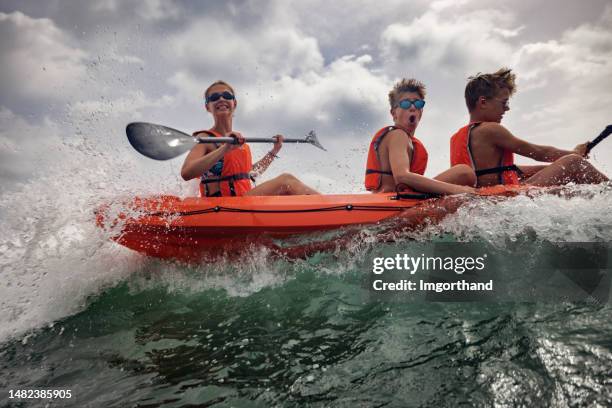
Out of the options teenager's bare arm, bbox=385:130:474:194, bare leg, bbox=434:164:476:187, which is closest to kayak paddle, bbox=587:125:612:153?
bare leg, bbox=434:164:476:187

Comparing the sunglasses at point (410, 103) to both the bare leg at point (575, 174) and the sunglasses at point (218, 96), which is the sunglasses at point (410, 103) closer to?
the bare leg at point (575, 174)

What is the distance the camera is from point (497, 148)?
4.20 m

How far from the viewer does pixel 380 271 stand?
369 cm

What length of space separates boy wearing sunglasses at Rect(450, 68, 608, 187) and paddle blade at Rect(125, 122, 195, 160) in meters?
2.99

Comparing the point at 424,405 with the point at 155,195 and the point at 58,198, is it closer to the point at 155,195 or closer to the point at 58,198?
the point at 155,195

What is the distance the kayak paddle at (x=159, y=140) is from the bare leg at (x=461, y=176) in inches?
88.6

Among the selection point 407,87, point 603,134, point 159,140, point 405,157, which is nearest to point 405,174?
point 405,157

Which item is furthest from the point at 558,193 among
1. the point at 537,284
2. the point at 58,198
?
the point at 58,198

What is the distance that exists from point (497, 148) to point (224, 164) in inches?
117

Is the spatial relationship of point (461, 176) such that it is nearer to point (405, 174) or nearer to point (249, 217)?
point (405, 174)

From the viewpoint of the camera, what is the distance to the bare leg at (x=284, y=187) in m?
4.31

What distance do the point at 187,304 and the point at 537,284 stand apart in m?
2.93

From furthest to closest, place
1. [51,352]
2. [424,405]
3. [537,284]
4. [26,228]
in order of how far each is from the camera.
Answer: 1. [26,228]
2. [537,284]
3. [51,352]
4. [424,405]

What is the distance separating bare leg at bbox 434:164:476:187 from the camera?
395cm
